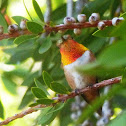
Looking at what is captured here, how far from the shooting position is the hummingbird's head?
1.09 metres

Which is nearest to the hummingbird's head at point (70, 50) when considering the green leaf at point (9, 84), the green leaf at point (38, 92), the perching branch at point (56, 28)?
the perching branch at point (56, 28)

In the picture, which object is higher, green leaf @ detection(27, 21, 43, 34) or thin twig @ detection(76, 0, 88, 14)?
green leaf @ detection(27, 21, 43, 34)

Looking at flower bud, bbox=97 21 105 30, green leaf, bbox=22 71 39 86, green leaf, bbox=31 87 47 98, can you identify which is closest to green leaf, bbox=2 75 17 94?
green leaf, bbox=22 71 39 86

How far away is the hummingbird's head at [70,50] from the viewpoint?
1087 mm

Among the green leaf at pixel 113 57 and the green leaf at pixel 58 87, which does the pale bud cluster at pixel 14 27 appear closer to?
the green leaf at pixel 58 87

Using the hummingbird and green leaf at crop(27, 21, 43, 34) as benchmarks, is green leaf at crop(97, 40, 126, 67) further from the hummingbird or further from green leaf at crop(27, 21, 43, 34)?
the hummingbird

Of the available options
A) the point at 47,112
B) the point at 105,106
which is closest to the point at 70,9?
the point at 105,106

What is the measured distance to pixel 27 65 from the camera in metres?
1.71

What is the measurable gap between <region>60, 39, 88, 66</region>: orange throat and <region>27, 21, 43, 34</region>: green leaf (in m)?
0.24

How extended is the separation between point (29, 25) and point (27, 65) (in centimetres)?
91

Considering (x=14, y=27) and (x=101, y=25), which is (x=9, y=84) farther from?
(x=101, y=25)

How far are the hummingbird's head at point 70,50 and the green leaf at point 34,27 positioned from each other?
0.23 metres

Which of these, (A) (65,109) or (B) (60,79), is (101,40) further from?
(A) (65,109)

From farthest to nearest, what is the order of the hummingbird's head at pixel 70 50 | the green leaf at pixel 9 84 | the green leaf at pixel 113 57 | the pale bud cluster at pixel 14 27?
the green leaf at pixel 9 84, the hummingbird's head at pixel 70 50, the pale bud cluster at pixel 14 27, the green leaf at pixel 113 57
